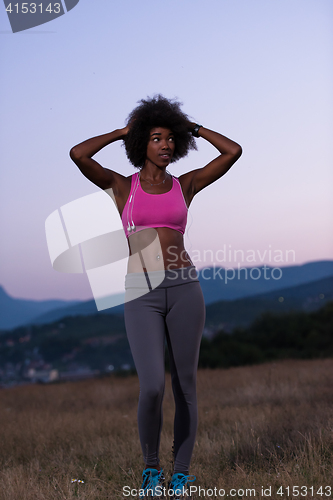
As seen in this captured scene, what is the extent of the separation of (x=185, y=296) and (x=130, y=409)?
5.59 metres

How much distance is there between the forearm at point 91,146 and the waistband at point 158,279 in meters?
0.95

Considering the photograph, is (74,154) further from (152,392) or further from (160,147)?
(152,392)

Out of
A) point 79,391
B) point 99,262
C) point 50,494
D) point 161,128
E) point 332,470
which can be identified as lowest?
point 79,391

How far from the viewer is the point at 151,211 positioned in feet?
11.5

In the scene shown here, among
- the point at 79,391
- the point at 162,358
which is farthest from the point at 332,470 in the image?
the point at 79,391

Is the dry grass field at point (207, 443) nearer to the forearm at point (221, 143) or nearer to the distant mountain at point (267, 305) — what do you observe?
the forearm at point (221, 143)

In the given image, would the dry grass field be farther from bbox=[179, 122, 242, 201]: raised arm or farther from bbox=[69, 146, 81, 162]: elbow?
bbox=[69, 146, 81, 162]: elbow

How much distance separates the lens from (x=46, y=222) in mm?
4078

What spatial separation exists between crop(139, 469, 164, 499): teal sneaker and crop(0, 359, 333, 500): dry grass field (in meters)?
0.32

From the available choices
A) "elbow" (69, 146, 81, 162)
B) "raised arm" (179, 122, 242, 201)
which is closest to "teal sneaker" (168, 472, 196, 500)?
"raised arm" (179, 122, 242, 201)

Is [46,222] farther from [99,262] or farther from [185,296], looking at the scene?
[185,296]

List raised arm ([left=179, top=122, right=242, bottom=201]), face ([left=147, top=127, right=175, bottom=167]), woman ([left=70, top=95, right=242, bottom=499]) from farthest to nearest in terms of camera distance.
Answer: raised arm ([left=179, top=122, right=242, bottom=201]) < face ([left=147, top=127, right=175, bottom=167]) < woman ([left=70, top=95, right=242, bottom=499])

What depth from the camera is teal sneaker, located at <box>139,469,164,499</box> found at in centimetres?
317

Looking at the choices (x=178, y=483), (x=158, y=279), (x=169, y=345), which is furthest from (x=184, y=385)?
(x=158, y=279)
